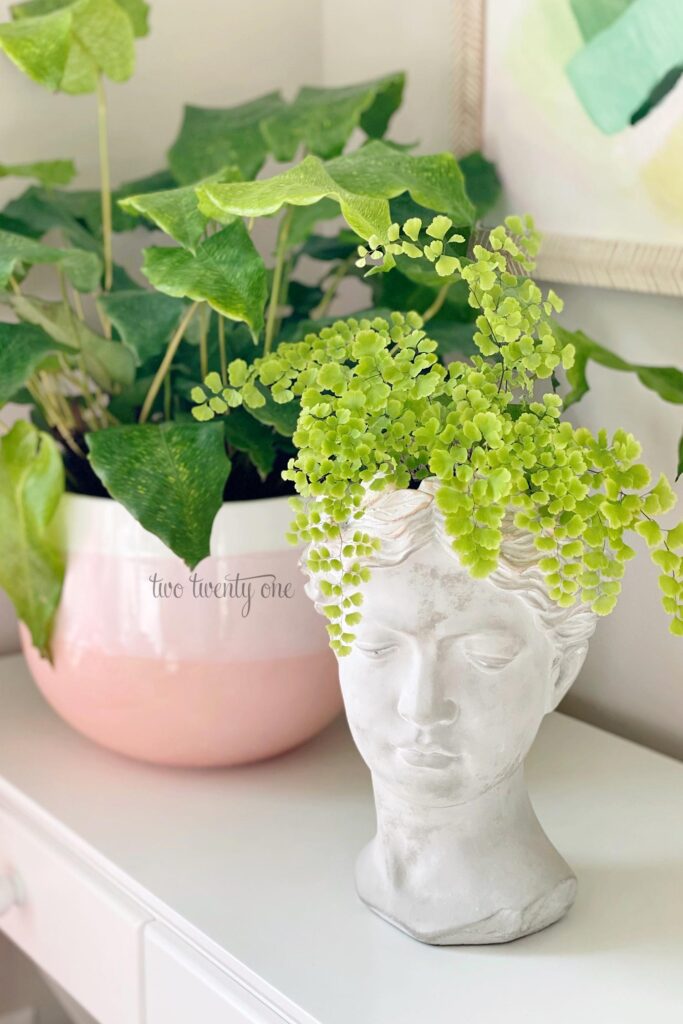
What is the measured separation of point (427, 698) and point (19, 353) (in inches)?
16.0

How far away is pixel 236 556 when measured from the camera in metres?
0.87

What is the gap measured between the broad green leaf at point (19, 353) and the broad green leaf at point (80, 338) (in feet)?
0.22

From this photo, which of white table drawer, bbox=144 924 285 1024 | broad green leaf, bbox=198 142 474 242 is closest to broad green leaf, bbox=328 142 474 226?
broad green leaf, bbox=198 142 474 242

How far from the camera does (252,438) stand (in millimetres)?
888

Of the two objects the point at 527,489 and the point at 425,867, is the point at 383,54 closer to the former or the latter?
the point at 527,489

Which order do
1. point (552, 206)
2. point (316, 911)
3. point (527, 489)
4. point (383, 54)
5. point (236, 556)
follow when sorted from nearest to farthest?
point (527, 489) < point (316, 911) < point (236, 556) < point (552, 206) < point (383, 54)

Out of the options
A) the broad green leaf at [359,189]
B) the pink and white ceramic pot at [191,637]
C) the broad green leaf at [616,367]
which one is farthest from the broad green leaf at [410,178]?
→ the pink and white ceramic pot at [191,637]

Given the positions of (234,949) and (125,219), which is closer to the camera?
(234,949)

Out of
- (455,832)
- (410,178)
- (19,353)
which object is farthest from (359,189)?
(455,832)

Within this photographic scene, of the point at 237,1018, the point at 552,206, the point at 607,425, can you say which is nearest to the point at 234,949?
the point at 237,1018

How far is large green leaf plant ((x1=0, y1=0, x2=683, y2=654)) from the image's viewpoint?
0.73m

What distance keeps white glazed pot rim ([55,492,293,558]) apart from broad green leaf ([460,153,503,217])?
0.37 metres

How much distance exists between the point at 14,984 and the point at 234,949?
2.17 feet

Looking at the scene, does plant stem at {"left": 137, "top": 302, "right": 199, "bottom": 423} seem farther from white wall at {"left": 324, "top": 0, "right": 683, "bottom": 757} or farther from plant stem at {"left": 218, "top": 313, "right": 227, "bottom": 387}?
white wall at {"left": 324, "top": 0, "right": 683, "bottom": 757}
